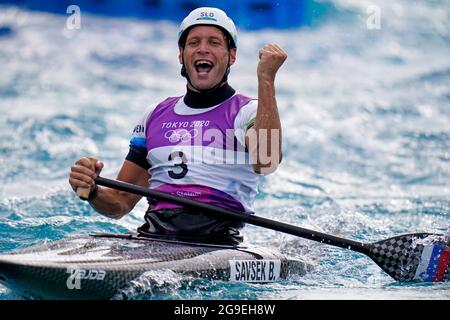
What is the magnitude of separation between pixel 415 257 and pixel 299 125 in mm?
8204

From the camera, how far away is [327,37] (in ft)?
58.3

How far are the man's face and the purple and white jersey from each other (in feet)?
0.61

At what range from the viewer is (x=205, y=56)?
17.6 feet

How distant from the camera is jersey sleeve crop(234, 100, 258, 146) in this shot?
508 centimetres

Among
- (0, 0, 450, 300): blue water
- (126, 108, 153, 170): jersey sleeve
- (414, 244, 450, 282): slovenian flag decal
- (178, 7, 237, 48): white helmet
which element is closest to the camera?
(414, 244, 450, 282): slovenian flag decal

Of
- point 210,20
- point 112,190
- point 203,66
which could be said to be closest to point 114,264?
point 112,190

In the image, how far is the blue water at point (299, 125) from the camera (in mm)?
6767

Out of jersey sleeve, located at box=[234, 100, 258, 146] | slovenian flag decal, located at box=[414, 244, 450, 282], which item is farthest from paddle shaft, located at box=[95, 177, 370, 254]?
slovenian flag decal, located at box=[414, 244, 450, 282]

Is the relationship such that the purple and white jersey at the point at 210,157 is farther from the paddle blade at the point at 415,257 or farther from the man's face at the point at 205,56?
the paddle blade at the point at 415,257

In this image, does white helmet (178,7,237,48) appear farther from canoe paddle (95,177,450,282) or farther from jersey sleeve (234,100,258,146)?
canoe paddle (95,177,450,282)

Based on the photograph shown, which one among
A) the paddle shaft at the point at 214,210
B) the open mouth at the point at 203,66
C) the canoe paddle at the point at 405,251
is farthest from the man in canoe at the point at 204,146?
the canoe paddle at the point at 405,251

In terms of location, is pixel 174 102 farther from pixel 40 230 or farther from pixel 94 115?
Result: pixel 94 115

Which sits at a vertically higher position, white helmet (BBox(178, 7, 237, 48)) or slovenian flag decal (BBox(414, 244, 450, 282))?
white helmet (BBox(178, 7, 237, 48))
